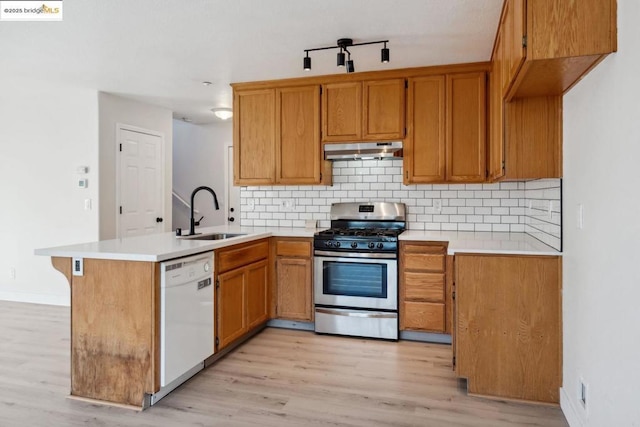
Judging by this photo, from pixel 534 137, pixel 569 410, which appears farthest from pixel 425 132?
pixel 569 410

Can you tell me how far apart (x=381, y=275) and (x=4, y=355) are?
298 cm

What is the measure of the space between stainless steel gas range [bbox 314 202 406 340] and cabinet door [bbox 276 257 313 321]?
0.09 metres

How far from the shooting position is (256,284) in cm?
378

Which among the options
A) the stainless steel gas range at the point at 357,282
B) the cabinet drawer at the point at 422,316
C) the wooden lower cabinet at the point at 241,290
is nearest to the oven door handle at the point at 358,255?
the stainless steel gas range at the point at 357,282

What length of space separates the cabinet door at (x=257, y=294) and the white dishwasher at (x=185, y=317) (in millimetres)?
603

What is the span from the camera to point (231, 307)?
131 inches

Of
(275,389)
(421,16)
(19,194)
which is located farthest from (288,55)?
(19,194)

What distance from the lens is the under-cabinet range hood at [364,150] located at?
3914 mm

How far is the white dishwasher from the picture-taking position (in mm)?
2551

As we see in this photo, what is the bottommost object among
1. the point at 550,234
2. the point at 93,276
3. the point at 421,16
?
the point at 93,276

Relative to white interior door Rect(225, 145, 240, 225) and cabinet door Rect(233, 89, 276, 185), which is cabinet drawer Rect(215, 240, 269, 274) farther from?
white interior door Rect(225, 145, 240, 225)

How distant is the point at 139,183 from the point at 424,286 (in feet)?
11.8

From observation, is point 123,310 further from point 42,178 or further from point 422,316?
point 42,178

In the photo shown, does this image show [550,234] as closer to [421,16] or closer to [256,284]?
[421,16]
